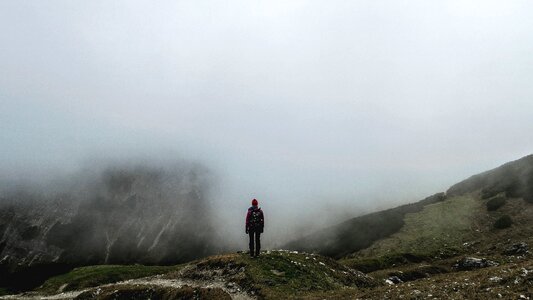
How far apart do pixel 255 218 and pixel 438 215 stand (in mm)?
71813

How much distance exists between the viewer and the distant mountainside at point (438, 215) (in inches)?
3223

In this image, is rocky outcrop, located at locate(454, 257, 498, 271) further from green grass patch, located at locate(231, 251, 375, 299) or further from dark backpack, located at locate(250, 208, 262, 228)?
dark backpack, located at locate(250, 208, 262, 228)

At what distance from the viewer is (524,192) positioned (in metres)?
83.2

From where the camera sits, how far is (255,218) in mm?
33156

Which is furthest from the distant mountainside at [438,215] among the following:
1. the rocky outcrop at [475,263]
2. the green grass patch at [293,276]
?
the green grass patch at [293,276]

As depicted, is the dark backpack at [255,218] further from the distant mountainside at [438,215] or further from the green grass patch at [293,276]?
the distant mountainside at [438,215]

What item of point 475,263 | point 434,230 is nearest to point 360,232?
point 434,230

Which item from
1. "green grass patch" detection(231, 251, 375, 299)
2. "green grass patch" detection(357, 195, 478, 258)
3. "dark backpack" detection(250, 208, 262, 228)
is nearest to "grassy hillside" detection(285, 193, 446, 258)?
"green grass patch" detection(357, 195, 478, 258)

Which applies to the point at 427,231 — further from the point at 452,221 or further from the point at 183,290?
the point at 183,290

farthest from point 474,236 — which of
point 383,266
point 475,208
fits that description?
point 383,266

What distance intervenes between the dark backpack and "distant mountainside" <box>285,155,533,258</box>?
53.2m

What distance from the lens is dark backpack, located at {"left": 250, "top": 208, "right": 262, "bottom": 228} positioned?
33.0m

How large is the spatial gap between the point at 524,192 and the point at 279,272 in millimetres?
77197

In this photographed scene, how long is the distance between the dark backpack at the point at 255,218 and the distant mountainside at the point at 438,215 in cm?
5322
